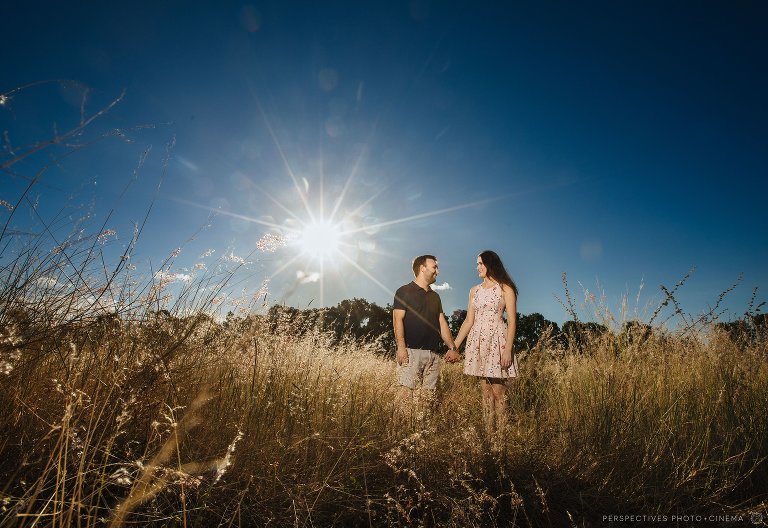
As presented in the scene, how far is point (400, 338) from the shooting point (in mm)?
4109

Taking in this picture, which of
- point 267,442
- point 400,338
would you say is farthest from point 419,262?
point 267,442

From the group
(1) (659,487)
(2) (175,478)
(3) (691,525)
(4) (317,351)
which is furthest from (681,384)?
(2) (175,478)

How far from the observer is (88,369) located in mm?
1731

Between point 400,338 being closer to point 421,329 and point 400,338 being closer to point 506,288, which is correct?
point 421,329

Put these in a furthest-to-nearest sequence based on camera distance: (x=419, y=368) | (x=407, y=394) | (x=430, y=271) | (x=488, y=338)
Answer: (x=430, y=271) → (x=419, y=368) → (x=488, y=338) → (x=407, y=394)

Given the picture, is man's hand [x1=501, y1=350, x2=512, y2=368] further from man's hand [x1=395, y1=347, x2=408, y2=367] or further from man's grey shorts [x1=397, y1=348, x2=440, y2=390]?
man's hand [x1=395, y1=347, x2=408, y2=367]

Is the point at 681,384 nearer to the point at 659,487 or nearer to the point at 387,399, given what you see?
the point at 659,487

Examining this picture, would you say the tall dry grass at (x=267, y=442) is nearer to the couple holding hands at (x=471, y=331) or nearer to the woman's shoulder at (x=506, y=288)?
the couple holding hands at (x=471, y=331)

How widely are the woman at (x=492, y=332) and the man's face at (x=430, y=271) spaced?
48 centimetres

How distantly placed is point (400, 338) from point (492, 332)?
100 cm

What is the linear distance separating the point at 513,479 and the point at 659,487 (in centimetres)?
87

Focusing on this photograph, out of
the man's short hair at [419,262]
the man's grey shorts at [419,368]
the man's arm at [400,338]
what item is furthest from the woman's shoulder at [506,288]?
the man's arm at [400,338]

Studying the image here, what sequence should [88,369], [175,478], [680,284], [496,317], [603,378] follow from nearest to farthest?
[175,478]
[88,369]
[603,378]
[680,284]
[496,317]

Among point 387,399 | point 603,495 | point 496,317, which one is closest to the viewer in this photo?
point 603,495
